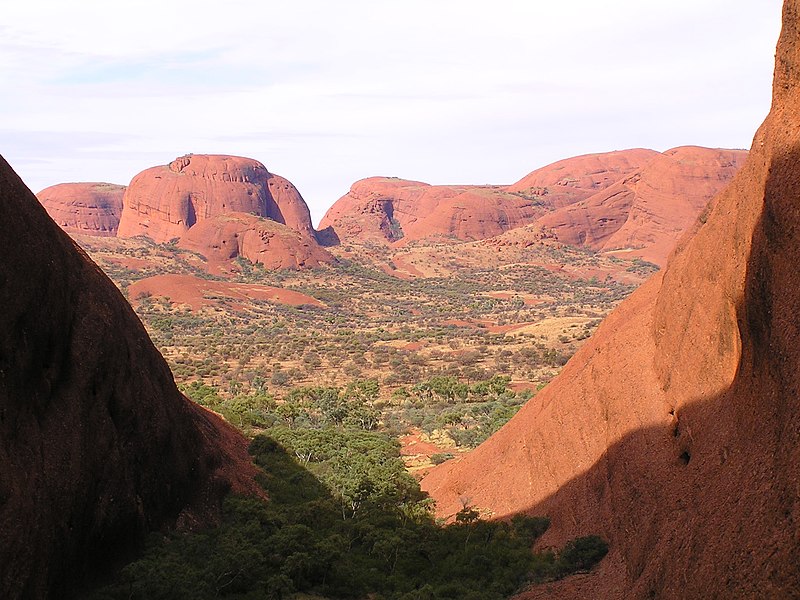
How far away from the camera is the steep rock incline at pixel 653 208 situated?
14838 cm

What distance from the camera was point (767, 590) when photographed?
8.96 meters

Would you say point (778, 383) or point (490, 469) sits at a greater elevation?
point (778, 383)

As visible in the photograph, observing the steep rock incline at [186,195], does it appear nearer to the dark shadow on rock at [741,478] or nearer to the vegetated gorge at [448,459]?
the vegetated gorge at [448,459]

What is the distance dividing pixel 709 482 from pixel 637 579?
8.12ft

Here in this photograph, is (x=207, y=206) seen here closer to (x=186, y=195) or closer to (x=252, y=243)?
(x=186, y=195)

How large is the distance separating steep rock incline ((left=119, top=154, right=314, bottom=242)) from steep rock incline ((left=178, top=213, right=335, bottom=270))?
23870 mm

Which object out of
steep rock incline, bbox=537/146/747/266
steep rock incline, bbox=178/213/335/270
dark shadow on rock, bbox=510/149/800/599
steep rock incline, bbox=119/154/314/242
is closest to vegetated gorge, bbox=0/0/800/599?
dark shadow on rock, bbox=510/149/800/599

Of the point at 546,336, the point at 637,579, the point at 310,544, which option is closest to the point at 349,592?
the point at 310,544

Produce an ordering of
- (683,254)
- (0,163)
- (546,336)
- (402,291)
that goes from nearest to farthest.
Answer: (0,163)
(683,254)
(546,336)
(402,291)

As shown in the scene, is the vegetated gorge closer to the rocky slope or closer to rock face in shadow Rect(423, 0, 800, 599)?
rock face in shadow Rect(423, 0, 800, 599)

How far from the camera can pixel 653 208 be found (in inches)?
6009

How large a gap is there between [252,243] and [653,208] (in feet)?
286

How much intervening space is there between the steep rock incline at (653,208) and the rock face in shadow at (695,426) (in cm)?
12749

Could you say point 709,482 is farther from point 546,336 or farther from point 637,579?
point 546,336
